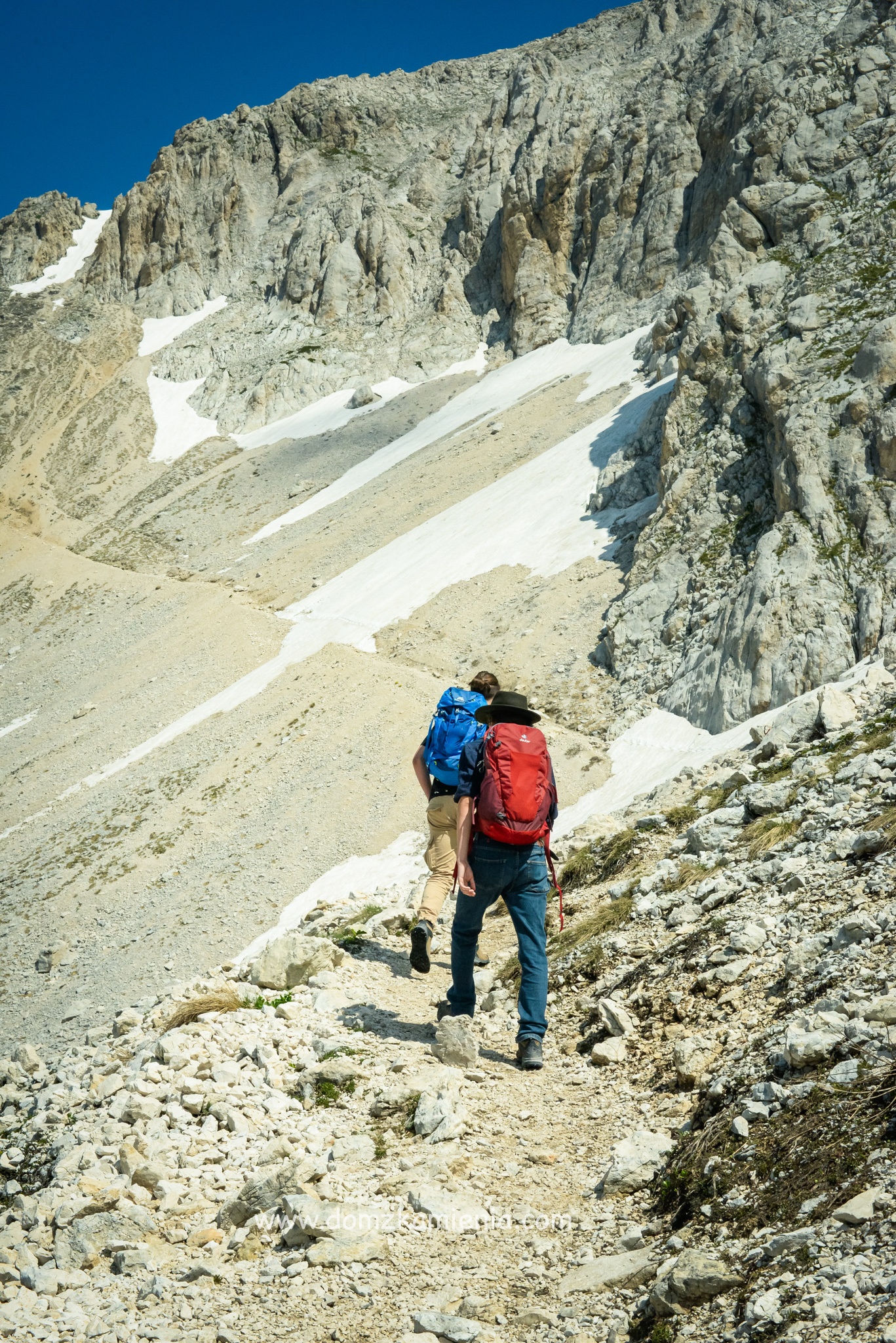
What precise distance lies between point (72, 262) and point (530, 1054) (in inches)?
4144

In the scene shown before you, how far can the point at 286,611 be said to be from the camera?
36000 mm

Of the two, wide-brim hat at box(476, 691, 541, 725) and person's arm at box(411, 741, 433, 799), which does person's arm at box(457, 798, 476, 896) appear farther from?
person's arm at box(411, 741, 433, 799)

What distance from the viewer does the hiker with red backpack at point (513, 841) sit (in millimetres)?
6098

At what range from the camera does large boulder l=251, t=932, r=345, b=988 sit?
794cm

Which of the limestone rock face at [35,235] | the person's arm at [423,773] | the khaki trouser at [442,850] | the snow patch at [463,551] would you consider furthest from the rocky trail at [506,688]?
the limestone rock face at [35,235]

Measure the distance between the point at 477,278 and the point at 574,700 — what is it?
56.4 m

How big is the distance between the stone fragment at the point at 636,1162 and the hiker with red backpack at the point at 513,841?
4.68ft

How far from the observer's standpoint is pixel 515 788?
614cm

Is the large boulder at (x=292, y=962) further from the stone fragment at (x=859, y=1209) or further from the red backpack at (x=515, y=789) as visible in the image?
the stone fragment at (x=859, y=1209)

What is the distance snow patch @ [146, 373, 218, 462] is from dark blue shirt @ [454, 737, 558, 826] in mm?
62149

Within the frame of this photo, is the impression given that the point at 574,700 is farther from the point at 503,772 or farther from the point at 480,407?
the point at 480,407

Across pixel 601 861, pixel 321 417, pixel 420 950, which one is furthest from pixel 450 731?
pixel 321 417

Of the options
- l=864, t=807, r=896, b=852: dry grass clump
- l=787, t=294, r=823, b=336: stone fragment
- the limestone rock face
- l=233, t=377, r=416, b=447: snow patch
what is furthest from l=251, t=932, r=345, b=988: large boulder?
the limestone rock face

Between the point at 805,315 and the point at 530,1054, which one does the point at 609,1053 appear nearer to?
the point at 530,1054
